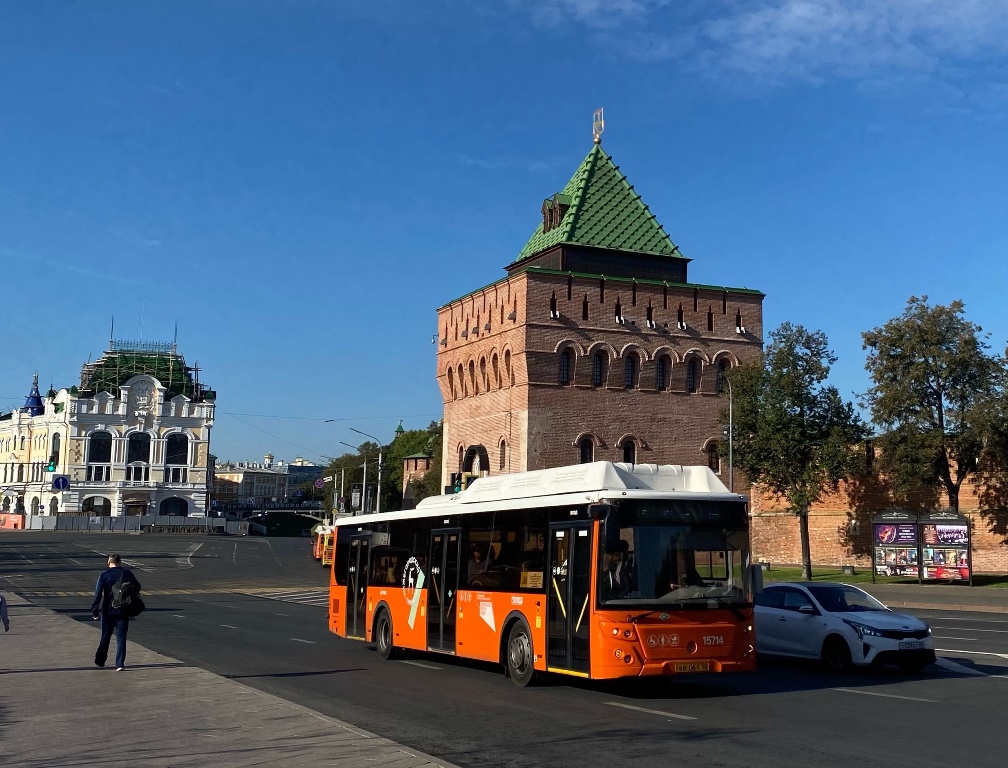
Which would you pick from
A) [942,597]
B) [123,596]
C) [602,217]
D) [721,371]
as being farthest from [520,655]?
[602,217]

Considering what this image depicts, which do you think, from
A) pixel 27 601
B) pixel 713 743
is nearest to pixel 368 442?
pixel 27 601

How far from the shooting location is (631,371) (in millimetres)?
58438

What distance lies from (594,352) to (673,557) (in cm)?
4464

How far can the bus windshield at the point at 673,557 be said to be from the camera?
1310 cm

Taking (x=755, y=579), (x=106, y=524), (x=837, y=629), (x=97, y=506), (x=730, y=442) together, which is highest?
(x=97, y=506)

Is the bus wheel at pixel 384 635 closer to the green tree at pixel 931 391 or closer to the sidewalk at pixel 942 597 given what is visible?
the sidewalk at pixel 942 597

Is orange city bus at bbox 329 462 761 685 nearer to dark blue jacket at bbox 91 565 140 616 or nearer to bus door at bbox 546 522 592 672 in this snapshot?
bus door at bbox 546 522 592 672

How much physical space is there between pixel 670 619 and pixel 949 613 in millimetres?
20082

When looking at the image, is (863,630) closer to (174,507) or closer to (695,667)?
(695,667)

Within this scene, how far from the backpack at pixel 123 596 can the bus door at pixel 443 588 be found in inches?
175

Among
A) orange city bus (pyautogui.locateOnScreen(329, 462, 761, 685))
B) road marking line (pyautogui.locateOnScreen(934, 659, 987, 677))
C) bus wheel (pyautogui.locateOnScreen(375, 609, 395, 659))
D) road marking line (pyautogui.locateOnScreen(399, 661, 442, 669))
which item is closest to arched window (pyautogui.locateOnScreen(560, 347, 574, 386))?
bus wheel (pyautogui.locateOnScreen(375, 609, 395, 659))

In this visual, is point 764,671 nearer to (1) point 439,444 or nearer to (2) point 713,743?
(2) point 713,743

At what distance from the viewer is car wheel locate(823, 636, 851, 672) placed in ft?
53.1

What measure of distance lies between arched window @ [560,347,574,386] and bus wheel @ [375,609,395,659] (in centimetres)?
3823
